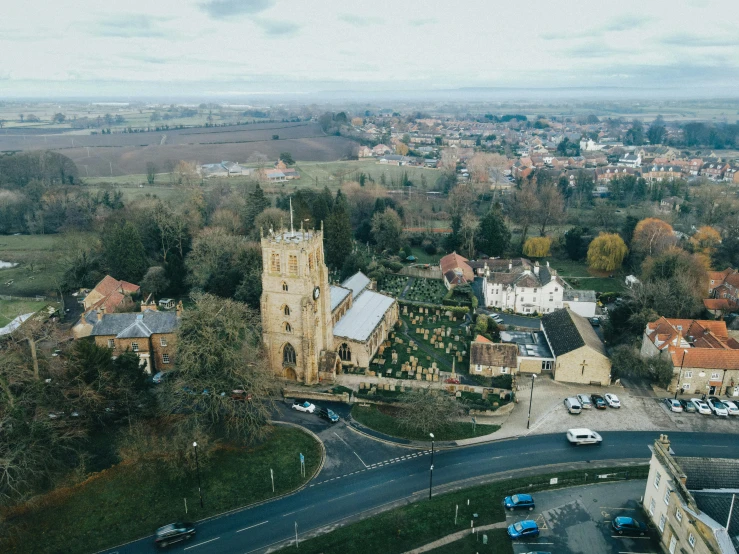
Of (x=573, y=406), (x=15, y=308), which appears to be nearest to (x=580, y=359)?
(x=573, y=406)

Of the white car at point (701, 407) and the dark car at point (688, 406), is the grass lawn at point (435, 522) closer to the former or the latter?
the dark car at point (688, 406)

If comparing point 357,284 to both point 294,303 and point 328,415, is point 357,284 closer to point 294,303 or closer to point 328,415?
point 294,303

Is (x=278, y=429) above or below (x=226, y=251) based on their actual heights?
A: below

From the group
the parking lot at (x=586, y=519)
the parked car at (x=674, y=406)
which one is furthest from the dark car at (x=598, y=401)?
the parking lot at (x=586, y=519)

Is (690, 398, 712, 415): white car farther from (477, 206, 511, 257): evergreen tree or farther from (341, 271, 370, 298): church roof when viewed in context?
(477, 206, 511, 257): evergreen tree

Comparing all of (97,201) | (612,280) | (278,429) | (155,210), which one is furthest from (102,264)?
(612,280)

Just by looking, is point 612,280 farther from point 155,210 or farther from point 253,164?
point 253,164

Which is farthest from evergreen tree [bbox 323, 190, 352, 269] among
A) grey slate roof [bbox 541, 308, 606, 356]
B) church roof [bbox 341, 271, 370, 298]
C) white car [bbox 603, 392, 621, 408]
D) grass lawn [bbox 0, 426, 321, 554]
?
white car [bbox 603, 392, 621, 408]
